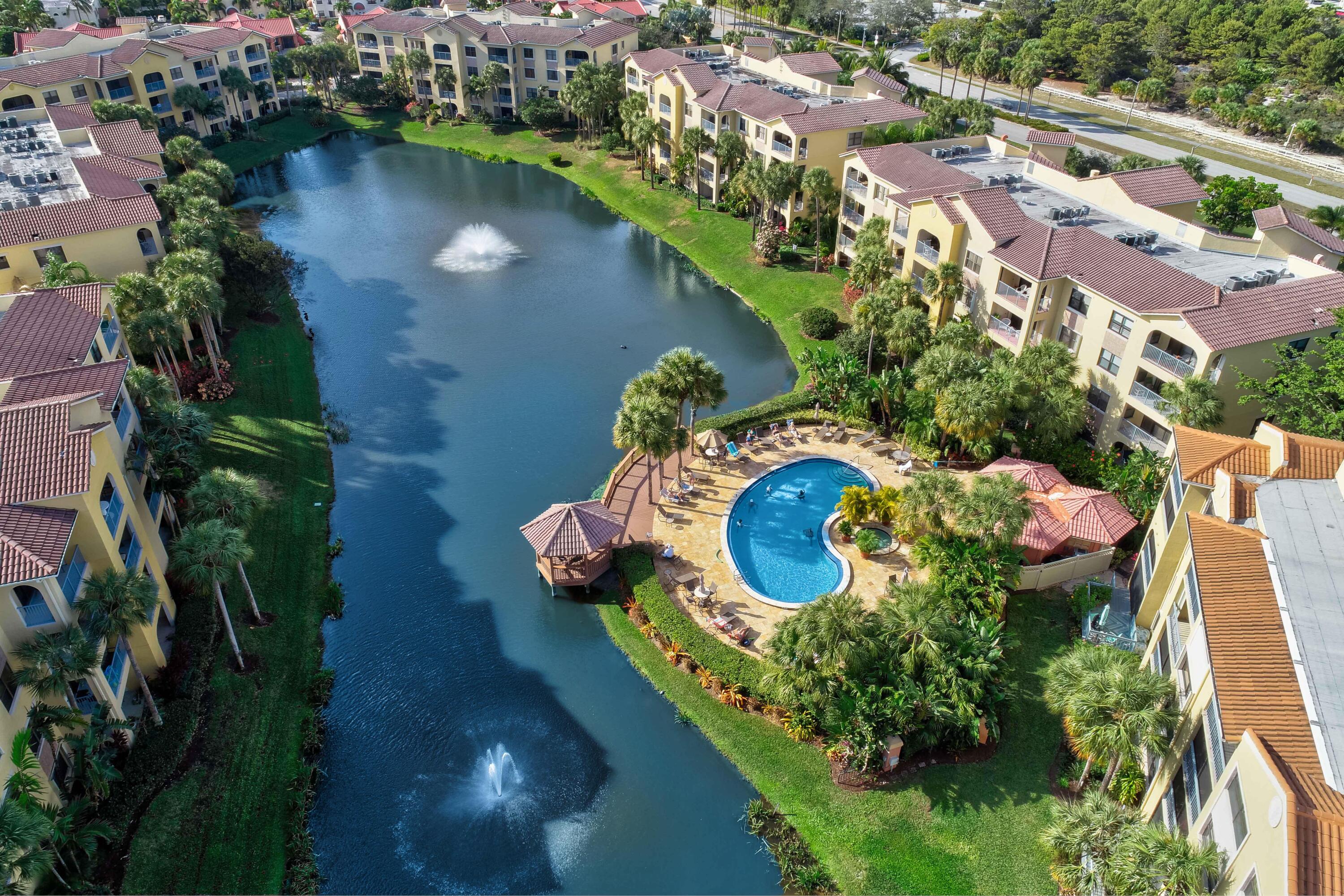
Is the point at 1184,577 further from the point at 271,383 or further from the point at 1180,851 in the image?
the point at 271,383

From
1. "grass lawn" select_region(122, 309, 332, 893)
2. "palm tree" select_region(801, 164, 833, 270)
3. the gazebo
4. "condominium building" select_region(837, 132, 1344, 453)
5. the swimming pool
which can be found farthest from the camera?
"palm tree" select_region(801, 164, 833, 270)

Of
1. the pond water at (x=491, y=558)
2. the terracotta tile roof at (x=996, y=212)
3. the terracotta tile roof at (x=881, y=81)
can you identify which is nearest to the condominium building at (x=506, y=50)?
the pond water at (x=491, y=558)

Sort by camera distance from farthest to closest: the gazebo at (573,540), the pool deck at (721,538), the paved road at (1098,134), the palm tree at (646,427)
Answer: the paved road at (1098,134) → the palm tree at (646,427) → the gazebo at (573,540) → the pool deck at (721,538)

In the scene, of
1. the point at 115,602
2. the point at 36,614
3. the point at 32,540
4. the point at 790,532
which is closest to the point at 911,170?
the point at 790,532

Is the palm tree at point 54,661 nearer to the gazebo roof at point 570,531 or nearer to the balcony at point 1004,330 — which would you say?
the gazebo roof at point 570,531

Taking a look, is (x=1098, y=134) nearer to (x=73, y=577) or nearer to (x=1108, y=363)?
(x=1108, y=363)

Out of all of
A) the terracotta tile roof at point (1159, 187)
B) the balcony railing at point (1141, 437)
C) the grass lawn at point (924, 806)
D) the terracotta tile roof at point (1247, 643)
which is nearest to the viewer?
the terracotta tile roof at point (1247, 643)

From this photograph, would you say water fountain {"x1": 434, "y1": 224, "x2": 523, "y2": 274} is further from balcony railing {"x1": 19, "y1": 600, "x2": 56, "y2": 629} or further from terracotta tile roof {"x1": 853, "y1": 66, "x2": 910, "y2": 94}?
balcony railing {"x1": 19, "y1": 600, "x2": 56, "y2": 629}

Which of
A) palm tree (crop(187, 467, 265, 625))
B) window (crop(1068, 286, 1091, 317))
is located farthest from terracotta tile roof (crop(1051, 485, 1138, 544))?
palm tree (crop(187, 467, 265, 625))
